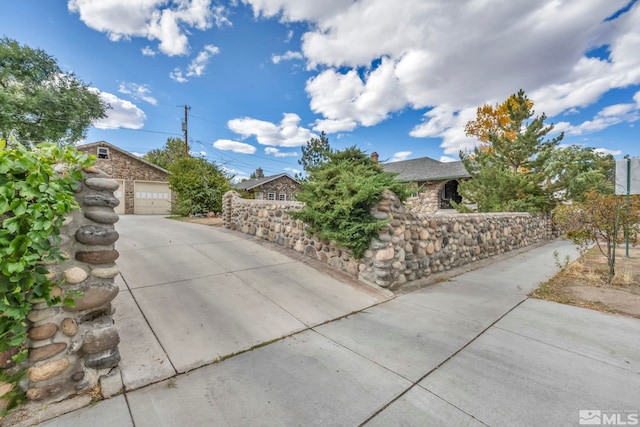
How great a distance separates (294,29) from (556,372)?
10.3m

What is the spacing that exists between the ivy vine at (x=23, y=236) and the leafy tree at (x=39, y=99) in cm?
1539

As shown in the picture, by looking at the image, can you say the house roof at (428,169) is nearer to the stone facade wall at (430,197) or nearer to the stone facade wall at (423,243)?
the stone facade wall at (430,197)

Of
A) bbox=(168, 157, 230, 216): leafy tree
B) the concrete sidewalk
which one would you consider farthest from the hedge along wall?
bbox=(168, 157, 230, 216): leafy tree

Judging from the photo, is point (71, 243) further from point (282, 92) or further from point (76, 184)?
point (282, 92)

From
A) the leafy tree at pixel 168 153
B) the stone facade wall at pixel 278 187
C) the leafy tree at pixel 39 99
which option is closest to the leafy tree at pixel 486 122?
the stone facade wall at pixel 278 187

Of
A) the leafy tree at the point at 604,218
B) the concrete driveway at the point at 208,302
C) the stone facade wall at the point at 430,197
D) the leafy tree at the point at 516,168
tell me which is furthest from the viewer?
the stone facade wall at the point at 430,197

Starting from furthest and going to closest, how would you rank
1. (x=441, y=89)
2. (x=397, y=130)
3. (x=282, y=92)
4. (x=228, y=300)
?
(x=397, y=130), (x=441, y=89), (x=282, y=92), (x=228, y=300)

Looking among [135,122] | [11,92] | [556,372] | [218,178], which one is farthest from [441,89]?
[135,122]

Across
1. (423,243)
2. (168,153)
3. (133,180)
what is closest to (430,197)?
(423,243)

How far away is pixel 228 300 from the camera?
11.3ft

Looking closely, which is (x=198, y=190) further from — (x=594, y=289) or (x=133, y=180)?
(x=594, y=289)

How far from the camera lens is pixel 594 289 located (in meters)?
4.53

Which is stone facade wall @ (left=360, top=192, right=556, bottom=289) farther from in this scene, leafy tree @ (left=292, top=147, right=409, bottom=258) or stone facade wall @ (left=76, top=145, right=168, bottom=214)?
stone facade wall @ (left=76, top=145, right=168, bottom=214)
